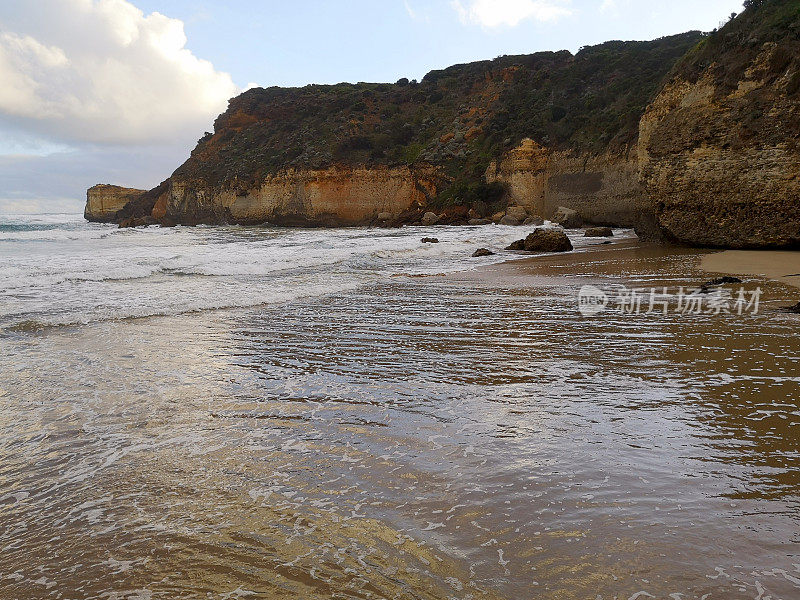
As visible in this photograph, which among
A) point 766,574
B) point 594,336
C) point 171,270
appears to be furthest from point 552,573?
point 171,270

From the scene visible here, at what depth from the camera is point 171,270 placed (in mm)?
12531

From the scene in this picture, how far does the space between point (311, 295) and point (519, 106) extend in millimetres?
39164

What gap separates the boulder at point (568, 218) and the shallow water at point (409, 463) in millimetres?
24234

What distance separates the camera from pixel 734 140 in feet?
41.1

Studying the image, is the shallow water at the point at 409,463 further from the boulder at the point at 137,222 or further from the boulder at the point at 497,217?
the boulder at the point at 137,222

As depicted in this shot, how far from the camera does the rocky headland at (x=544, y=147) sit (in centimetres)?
1255

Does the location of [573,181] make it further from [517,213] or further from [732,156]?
[732,156]

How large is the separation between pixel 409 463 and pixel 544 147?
3532 cm

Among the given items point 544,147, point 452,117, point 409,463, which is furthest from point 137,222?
point 409,463

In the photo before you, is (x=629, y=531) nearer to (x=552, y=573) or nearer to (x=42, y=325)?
(x=552, y=573)

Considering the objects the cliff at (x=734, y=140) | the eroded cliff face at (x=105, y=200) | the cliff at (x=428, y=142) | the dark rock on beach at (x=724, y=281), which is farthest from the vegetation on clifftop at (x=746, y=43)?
the eroded cliff face at (x=105, y=200)
